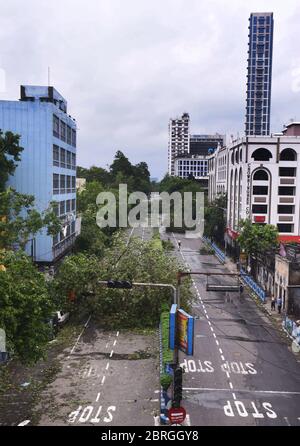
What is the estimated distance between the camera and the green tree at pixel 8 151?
1674 inches

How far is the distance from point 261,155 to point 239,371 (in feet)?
151

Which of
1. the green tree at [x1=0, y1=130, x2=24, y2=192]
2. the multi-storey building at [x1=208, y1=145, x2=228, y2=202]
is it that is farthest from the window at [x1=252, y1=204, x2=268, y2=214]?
the green tree at [x1=0, y1=130, x2=24, y2=192]

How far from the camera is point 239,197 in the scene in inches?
2847

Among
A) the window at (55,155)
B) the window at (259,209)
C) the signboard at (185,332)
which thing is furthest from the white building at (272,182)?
the signboard at (185,332)

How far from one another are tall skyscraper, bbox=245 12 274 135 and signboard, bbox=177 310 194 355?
15371 centimetres

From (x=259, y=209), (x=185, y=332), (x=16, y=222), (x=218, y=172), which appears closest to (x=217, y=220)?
(x=259, y=209)

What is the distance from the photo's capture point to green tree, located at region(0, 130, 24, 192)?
42531 mm

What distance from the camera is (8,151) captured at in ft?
141

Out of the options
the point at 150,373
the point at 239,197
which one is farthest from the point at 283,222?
the point at 150,373

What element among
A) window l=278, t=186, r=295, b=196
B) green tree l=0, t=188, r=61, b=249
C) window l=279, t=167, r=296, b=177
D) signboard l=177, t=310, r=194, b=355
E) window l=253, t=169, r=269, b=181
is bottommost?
signboard l=177, t=310, r=194, b=355

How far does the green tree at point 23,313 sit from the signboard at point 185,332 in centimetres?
716

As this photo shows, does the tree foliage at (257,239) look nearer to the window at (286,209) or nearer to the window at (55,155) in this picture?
the window at (286,209)

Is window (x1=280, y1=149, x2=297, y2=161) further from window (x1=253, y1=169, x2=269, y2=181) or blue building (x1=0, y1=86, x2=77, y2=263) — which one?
blue building (x1=0, y1=86, x2=77, y2=263)

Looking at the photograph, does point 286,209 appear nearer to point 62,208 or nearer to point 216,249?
point 216,249
